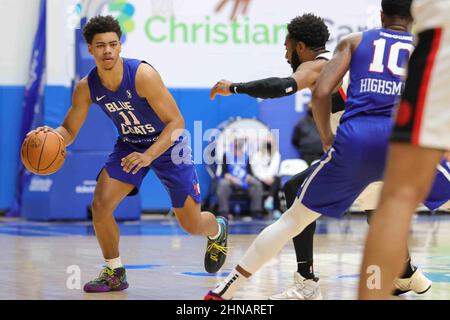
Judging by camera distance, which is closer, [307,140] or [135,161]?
[135,161]

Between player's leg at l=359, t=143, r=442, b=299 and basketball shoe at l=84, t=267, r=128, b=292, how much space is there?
315 cm

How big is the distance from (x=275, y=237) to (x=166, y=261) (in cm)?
318

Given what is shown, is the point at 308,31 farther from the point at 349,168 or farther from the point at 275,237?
the point at 275,237

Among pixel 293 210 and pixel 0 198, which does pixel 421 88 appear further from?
pixel 0 198

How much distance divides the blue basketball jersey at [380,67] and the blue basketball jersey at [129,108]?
5.89ft

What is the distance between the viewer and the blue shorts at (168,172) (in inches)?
250

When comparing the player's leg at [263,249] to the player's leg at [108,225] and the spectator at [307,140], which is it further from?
the spectator at [307,140]

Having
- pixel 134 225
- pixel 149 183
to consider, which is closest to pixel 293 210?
pixel 134 225

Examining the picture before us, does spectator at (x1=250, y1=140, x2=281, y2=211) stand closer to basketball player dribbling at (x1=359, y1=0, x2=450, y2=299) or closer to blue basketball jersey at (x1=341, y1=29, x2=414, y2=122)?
blue basketball jersey at (x1=341, y1=29, x2=414, y2=122)

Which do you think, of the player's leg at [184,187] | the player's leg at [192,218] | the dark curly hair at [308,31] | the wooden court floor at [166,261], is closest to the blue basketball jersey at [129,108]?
the player's leg at [184,187]

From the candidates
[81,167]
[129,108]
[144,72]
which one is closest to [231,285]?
[129,108]

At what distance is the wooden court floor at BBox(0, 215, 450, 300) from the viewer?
19.8 ft

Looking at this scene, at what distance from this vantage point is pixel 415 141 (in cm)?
317
